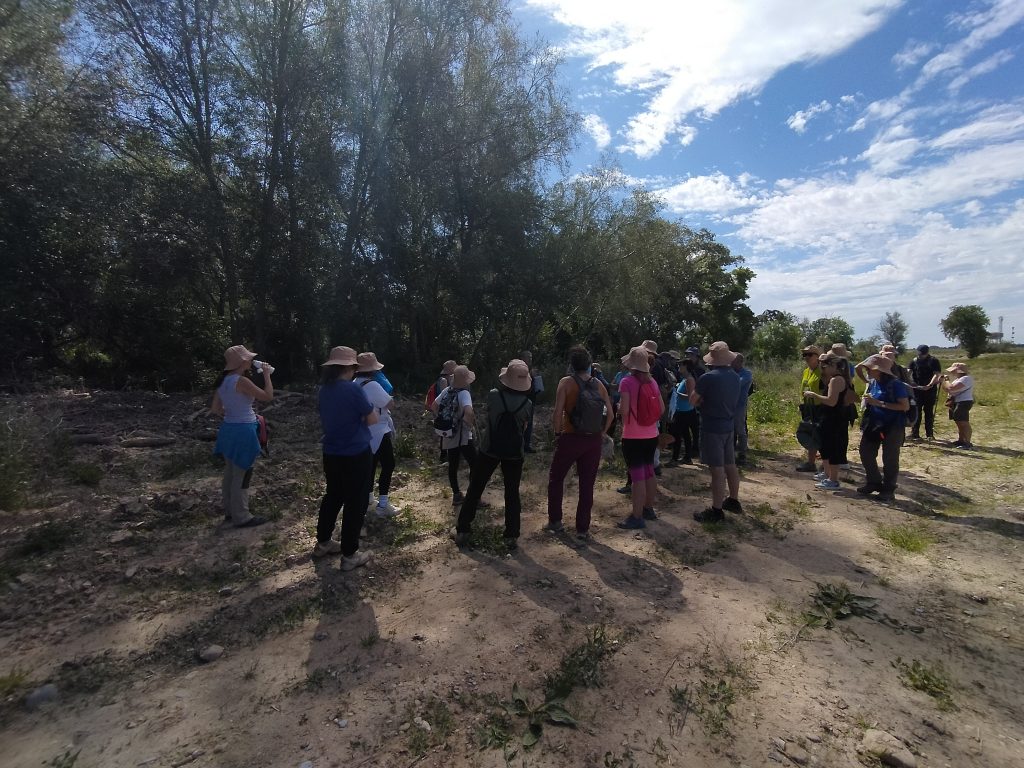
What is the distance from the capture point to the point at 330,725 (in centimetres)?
270

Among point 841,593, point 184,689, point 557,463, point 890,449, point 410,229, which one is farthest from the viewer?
point 410,229

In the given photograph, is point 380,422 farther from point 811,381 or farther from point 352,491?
point 811,381

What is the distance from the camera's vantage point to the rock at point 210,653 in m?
3.27

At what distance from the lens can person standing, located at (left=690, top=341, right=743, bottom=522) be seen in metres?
5.32

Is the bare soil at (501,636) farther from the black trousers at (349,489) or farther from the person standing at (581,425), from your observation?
the person standing at (581,425)

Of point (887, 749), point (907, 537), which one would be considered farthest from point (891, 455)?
point (887, 749)

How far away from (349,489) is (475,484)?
3.69ft

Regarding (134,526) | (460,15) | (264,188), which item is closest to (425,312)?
(264,188)

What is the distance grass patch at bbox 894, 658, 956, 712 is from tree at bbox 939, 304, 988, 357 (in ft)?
199

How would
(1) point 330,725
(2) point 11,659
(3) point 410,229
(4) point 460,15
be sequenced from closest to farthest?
(1) point 330,725, (2) point 11,659, (4) point 460,15, (3) point 410,229

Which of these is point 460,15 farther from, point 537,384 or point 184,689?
point 184,689

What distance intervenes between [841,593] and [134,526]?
6351mm

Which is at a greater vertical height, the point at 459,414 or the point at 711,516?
the point at 459,414

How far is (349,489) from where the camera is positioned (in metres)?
4.37
